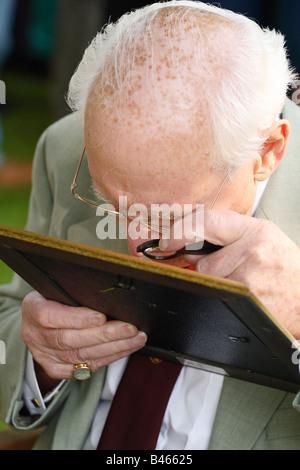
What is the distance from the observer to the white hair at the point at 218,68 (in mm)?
1204

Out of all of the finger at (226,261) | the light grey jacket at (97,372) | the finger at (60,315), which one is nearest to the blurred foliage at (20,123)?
the light grey jacket at (97,372)

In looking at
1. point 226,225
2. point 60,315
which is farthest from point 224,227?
point 60,315

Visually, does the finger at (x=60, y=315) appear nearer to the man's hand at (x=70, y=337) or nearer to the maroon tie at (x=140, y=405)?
the man's hand at (x=70, y=337)

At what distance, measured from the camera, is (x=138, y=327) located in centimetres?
129

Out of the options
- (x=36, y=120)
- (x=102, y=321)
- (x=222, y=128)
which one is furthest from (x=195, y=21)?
(x=36, y=120)

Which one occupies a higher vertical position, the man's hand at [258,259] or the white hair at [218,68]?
the white hair at [218,68]

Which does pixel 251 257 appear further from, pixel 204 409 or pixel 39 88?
pixel 39 88

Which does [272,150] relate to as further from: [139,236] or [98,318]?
[98,318]

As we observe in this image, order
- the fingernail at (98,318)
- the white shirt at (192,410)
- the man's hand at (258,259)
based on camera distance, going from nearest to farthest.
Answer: the man's hand at (258,259), the fingernail at (98,318), the white shirt at (192,410)

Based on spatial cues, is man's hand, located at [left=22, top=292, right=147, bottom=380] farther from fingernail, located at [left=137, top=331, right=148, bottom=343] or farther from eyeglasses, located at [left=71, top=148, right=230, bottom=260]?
eyeglasses, located at [left=71, top=148, right=230, bottom=260]

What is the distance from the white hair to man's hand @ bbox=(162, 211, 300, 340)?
6.0 inches

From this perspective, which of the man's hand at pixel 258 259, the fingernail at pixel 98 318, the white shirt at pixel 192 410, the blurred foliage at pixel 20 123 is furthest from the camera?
the blurred foliage at pixel 20 123

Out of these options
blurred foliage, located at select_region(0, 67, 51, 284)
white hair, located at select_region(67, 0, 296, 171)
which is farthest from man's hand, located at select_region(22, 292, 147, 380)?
blurred foliage, located at select_region(0, 67, 51, 284)
